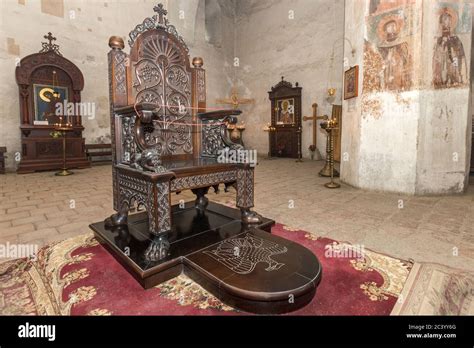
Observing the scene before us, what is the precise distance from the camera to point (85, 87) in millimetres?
8172

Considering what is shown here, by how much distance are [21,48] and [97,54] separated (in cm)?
194

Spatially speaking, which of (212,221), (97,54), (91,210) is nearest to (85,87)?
(97,54)

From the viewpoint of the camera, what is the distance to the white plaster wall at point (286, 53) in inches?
359

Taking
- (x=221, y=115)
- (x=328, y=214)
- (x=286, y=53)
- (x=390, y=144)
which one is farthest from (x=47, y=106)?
(x=390, y=144)

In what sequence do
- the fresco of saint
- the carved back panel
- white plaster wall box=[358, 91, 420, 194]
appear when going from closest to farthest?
the carved back panel, the fresco of saint, white plaster wall box=[358, 91, 420, 194]

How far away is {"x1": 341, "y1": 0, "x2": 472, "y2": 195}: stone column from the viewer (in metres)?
4.11

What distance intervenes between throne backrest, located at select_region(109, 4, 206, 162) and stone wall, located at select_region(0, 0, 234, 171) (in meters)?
6.86

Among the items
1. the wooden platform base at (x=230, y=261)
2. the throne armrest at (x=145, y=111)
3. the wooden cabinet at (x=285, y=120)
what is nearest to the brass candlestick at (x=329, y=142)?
the wooden platform base at (x=230, y=261)

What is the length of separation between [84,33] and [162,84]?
25.0 ft

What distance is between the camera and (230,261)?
1.74 meters

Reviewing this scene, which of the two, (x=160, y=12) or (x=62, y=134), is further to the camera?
(x=62, y=134)

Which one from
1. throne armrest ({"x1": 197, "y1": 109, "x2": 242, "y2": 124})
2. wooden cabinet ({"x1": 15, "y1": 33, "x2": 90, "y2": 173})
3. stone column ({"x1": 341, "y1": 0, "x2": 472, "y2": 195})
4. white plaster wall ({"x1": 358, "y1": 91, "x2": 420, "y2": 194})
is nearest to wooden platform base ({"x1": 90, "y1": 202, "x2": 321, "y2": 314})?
throne armrest ({"x1": 197, "y1": 109, "x2": 242, "y2": 124})

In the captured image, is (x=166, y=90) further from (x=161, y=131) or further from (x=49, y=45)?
(x=49, y=45)

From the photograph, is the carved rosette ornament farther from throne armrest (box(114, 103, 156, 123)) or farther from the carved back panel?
throne armrest (box(114, 103, 156, 123))
